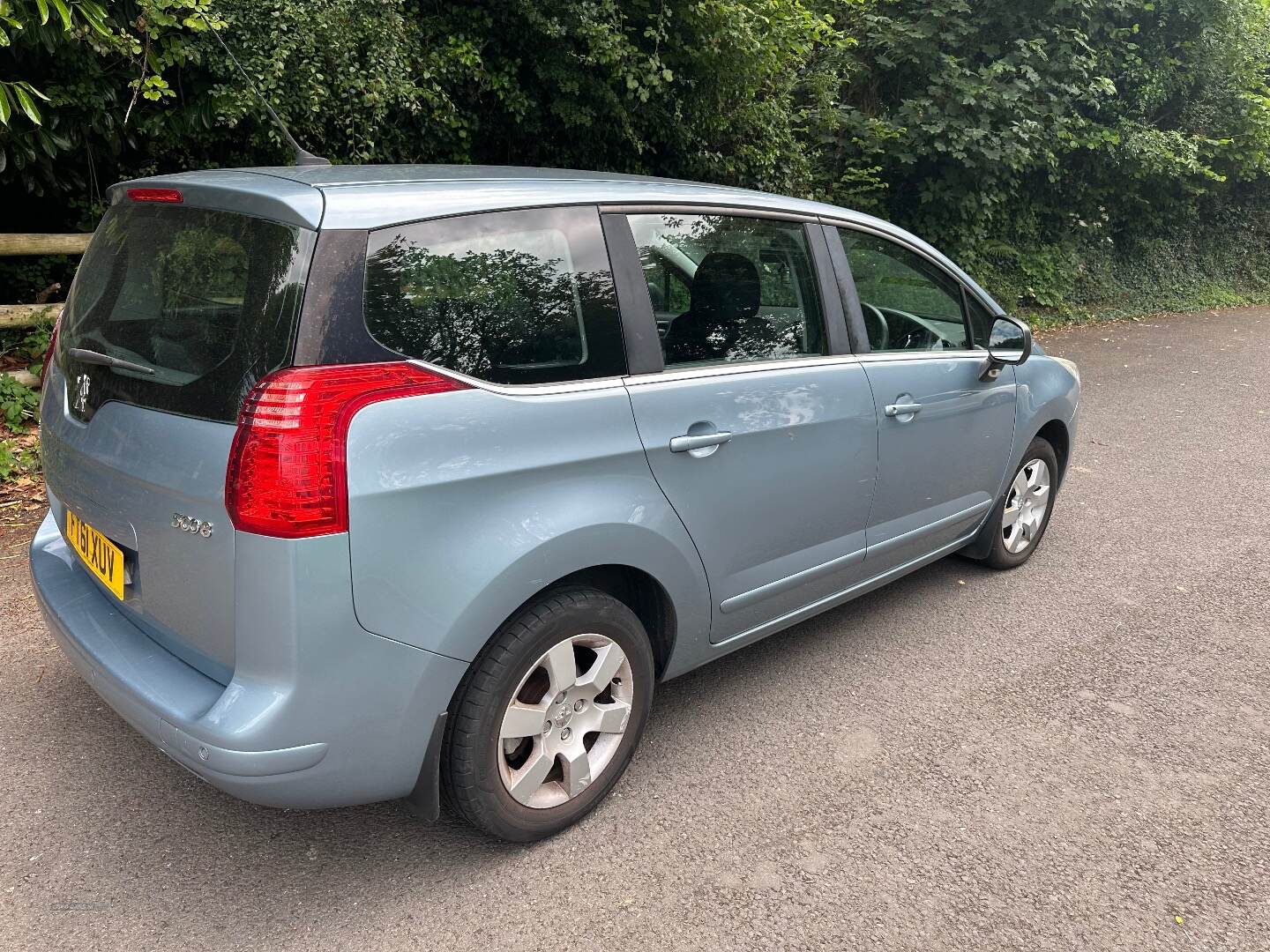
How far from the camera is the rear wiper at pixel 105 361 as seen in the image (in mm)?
2334

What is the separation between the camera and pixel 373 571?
208cm

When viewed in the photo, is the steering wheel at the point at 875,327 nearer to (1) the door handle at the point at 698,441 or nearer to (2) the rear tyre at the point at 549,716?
(1) the door handle at the point at 698,441

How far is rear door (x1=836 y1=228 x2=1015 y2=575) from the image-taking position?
11.5 ft

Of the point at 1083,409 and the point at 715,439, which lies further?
the point at 1083,409

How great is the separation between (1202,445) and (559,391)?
20.6 ft

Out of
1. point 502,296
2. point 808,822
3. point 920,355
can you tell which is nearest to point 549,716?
point 808,822

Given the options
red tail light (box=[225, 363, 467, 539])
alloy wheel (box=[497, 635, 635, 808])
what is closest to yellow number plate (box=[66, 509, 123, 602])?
red tail light (box=[225, 363, 467, 539])

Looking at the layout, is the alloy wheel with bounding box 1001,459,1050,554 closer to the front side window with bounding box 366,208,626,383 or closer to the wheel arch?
the wheel arch

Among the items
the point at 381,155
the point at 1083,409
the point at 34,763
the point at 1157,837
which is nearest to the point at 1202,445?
the point at 1083,409

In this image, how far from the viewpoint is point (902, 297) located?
3.76 metres

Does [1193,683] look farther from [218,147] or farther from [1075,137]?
[1075,137]

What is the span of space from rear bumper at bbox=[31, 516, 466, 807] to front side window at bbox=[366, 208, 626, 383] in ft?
1.91

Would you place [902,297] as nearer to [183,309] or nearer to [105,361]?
[183,309]

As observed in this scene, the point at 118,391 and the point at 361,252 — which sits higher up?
the point at 361,252
